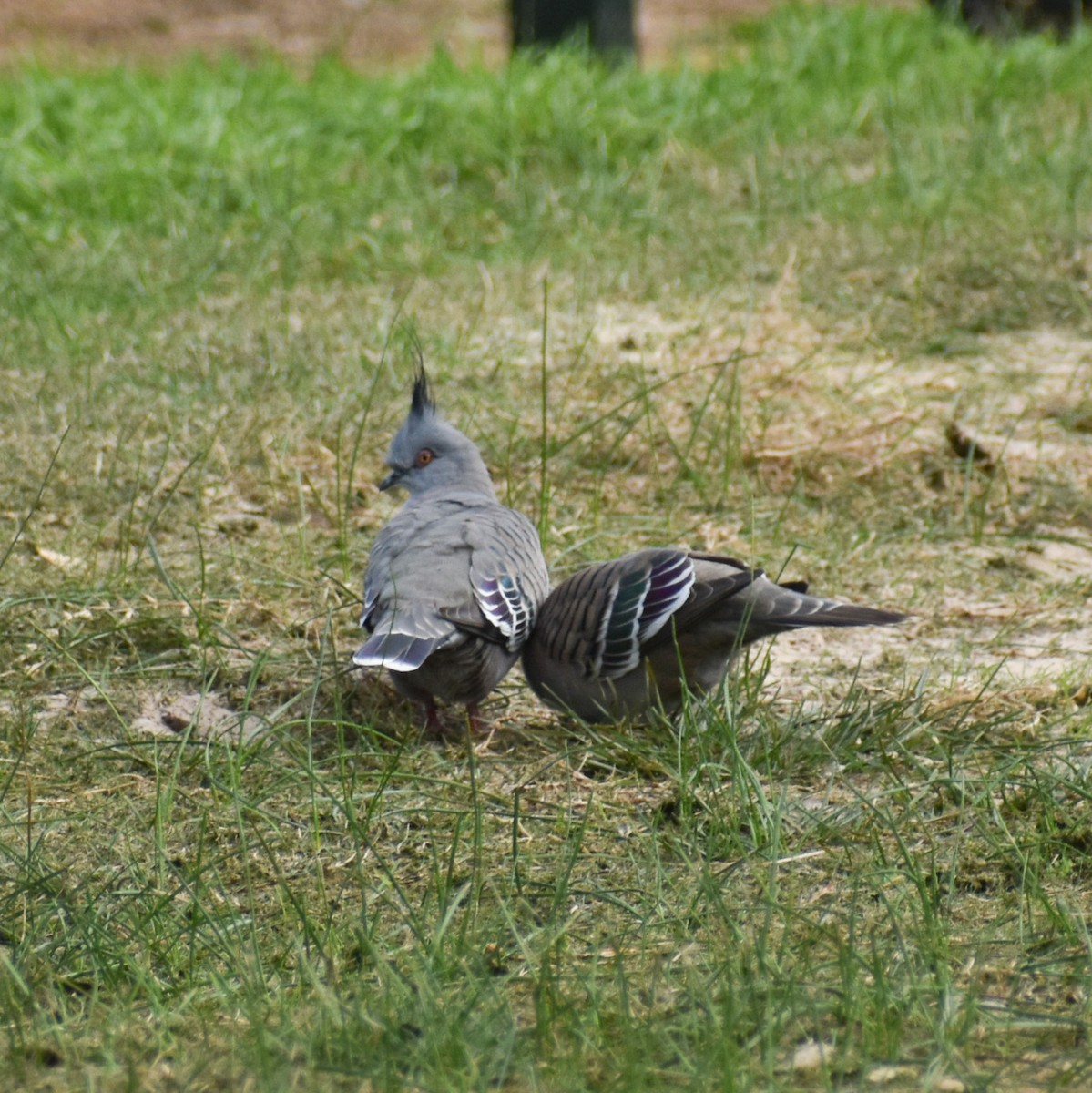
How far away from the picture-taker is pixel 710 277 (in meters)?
6.57

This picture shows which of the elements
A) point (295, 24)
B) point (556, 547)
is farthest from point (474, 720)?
point (295, 24)

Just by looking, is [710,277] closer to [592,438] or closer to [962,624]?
[592,438]

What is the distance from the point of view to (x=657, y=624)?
12.2 ft

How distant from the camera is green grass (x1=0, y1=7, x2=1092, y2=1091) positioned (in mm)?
2566

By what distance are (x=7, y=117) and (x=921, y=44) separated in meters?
5.03

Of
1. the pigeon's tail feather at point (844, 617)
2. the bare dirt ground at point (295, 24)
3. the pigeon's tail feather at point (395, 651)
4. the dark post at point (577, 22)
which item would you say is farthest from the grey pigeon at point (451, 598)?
the bare dirt ground at point (295, 24)

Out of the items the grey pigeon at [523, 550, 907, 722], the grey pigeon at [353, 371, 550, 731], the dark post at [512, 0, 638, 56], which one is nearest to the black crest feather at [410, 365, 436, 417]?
the grey pigeon at [353, 371, 550, 731]

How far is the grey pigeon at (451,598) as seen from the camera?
148 inches

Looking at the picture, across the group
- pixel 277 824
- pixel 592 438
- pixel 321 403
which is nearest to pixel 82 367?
pixel 321 403

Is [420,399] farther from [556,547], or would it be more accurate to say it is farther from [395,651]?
[395,651]

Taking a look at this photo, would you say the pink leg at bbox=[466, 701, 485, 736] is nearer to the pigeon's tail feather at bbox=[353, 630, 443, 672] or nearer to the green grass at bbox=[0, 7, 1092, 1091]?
the green grass at bbox=[0, 7, 1092, 1091]

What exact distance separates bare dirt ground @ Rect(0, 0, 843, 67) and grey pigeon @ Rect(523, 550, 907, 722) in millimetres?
9274

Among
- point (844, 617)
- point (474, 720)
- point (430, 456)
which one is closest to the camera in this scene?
point (844, 617)

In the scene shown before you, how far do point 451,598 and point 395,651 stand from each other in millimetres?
234
